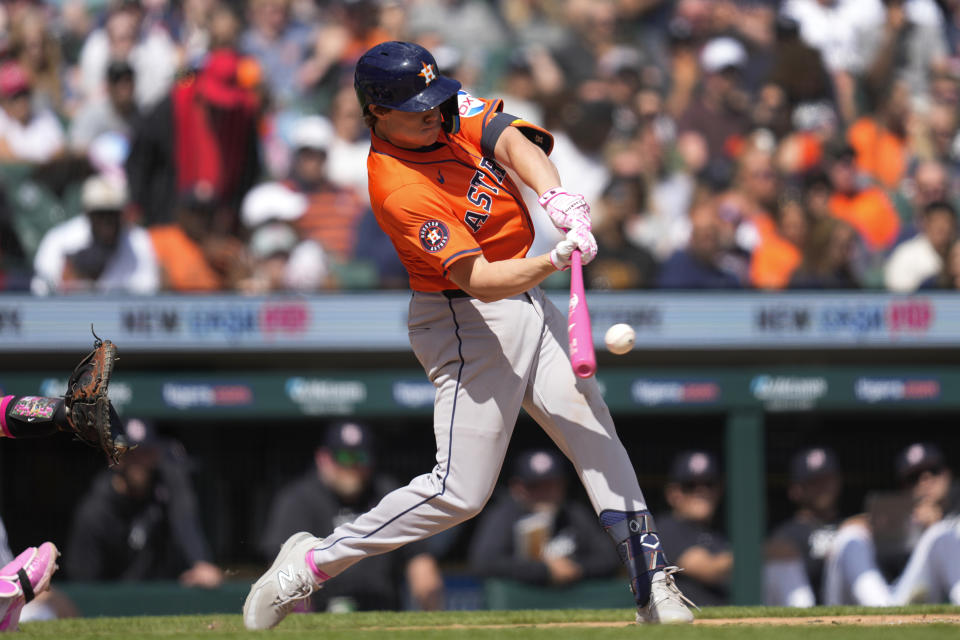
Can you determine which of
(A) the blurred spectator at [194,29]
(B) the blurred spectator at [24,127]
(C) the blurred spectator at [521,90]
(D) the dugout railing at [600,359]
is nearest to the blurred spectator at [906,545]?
(D) the dugout railing at [600,359]

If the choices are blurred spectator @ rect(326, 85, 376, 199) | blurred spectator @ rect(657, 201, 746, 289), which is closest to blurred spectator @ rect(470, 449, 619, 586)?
blurred spectator @ rect(657, 201, 746, 289)

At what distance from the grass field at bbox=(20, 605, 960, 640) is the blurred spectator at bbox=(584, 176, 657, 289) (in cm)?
311

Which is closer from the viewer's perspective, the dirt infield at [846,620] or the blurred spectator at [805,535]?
the dirt infield at [846,620]

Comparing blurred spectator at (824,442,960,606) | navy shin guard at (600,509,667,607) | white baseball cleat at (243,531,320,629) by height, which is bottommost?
blurred spectator at (824,442,960,606)

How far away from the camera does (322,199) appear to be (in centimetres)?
773

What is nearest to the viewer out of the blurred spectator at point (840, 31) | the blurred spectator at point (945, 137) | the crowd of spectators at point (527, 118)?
the crowd of spectators at point (527, 118)

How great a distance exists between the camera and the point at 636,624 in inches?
149

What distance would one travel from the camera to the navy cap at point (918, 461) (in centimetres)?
723

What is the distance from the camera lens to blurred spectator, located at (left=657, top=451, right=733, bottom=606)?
684cm

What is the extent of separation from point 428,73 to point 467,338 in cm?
74

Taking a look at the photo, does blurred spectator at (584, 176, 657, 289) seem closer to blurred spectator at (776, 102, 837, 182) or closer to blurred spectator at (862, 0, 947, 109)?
blurred spectator at (776, 102, 837, 182)

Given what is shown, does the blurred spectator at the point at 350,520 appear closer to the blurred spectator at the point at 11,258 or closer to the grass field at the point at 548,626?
the blurred spectator at the point at 11,258

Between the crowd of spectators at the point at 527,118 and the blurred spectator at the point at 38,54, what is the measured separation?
0.01m

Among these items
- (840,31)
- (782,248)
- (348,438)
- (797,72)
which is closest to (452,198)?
(348,438)
